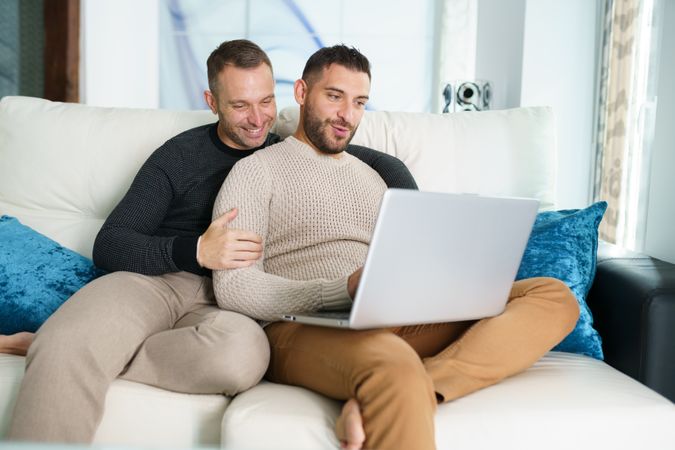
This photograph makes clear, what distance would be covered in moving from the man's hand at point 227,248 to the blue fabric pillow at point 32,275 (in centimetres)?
44

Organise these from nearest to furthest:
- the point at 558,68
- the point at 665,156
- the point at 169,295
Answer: the point at 169,295, the point at 665,156, the point at 558,68

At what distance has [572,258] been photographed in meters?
1.85

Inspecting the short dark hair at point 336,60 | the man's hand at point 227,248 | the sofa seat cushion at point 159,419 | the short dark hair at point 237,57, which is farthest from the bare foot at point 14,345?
the short dark hair at point 336,60

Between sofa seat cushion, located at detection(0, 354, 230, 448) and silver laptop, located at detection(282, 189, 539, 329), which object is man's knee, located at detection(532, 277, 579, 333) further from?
sofa seat cushion, located at detection(0, 354, 230, 448)

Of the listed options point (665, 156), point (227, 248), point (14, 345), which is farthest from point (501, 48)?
point (14, 345)

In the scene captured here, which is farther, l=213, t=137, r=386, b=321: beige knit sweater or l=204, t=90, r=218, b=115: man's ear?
l=204, t=90, r=218, b=115: man's ear

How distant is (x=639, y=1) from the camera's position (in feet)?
10.7

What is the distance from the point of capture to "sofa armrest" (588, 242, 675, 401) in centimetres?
160

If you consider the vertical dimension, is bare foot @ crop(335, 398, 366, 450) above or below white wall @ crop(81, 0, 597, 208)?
below

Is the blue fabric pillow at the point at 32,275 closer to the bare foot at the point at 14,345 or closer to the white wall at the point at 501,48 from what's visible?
the bare foot at the point at 14,345

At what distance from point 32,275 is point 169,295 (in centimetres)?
38

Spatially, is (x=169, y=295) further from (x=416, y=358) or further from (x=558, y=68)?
(x=558, y=68)

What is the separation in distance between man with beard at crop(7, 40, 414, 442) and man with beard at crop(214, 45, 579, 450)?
0.06 m

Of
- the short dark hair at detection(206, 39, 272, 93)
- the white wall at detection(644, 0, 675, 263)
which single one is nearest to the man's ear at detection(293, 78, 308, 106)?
the short dark hair at detection(206, 39, 272, 93)
